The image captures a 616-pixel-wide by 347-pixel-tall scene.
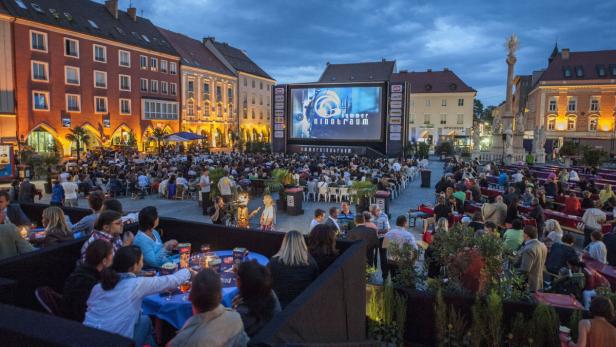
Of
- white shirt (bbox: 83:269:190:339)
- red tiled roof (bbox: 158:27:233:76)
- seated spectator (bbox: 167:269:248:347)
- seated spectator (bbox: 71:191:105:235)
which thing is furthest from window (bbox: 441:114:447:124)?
seated spectator (bbox: 167:269:248:347)

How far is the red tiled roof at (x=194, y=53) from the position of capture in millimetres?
48219

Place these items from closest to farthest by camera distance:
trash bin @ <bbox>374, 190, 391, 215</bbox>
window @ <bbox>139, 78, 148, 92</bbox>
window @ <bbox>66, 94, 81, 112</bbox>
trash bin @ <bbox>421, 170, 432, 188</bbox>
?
trash bin @ <bbox>374, 190, 391, 215</bbox> → trash bin @ <bbox>421, 170, 432, 188</bbox> → window @ <bbox>66, 94, 81, 112</bbox> → window @ <bbox>139, 78, 148, 92</bbox>

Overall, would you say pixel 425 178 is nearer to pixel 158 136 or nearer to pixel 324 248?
pixel 324 248

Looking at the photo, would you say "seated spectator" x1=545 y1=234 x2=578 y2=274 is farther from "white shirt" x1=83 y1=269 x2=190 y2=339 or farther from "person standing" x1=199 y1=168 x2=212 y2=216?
"person standing" x1=199 y1=168 x2=212 y2=216

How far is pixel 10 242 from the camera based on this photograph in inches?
203

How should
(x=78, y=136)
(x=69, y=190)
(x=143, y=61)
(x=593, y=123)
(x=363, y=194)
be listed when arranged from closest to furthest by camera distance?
(x=69, y=190)
(x=363, y=194)
(x=78, y=136)
(x=143, y=61)
(x=593, y=123)

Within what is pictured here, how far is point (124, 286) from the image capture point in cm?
330

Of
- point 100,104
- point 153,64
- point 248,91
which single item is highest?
point 153,64

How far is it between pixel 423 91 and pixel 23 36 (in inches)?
1907

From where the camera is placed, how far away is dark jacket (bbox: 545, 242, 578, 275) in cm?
648

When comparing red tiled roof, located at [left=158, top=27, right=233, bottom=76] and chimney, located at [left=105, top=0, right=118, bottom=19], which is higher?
chimney, located at [left=105, top=0, right=118, bottom=19]

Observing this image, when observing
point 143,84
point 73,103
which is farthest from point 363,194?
point 143,84

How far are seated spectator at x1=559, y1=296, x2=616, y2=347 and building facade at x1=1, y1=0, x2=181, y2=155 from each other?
115ft

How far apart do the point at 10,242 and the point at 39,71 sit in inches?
1284
